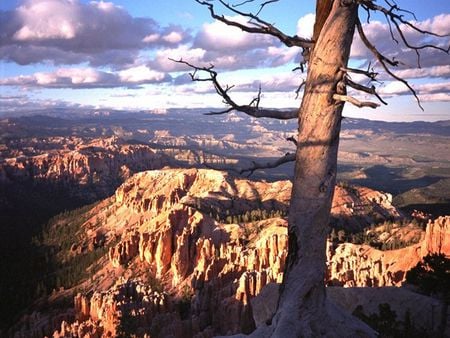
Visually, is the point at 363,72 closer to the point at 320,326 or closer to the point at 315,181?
the point at 315,181

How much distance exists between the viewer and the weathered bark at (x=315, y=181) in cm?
564

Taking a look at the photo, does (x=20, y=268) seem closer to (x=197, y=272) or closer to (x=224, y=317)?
(x=197, y=272)

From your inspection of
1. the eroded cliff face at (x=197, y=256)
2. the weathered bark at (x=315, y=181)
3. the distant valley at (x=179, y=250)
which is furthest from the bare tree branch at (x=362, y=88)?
the eroded cliff face at (x=197, y=256)

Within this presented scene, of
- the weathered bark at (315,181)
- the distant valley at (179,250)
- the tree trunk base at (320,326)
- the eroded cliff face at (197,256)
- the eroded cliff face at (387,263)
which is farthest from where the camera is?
the distant valley at (179,250)

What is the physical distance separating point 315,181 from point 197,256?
63.2 m

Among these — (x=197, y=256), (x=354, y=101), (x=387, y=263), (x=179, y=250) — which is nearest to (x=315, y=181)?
(x=354, y=101)

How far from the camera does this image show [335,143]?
5.95 m

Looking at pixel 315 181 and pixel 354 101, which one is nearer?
pixel 354 101

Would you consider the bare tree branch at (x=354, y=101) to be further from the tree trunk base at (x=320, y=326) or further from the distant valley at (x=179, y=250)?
the tree trunk base at (x=320, y=326)

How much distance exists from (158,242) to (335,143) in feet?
219

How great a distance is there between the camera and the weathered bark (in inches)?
222

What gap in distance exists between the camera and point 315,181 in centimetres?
590

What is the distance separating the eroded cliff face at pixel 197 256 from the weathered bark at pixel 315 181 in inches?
1123

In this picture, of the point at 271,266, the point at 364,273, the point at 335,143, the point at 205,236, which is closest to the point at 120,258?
the point at 205,236
